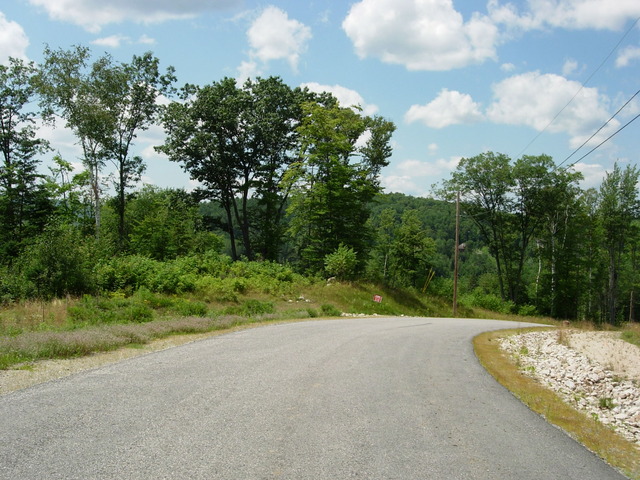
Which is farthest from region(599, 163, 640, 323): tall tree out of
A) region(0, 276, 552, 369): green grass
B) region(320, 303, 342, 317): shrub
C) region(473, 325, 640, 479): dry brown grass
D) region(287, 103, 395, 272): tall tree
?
region(473, 325, 640, 479): dry brown grass

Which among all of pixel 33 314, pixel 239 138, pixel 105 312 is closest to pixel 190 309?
pixel 105 312

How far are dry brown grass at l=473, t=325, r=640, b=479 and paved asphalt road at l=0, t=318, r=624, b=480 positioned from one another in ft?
1.06

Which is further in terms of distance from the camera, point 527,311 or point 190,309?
point 527,311

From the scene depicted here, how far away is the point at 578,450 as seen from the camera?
19.4ft

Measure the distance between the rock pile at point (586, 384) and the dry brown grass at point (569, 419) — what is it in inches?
11.5

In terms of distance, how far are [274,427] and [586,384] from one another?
7981mm

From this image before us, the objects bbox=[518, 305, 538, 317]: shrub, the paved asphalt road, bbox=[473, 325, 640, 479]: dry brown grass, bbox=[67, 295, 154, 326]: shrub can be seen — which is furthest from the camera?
bbox=[518, 305, 538, 317]: shrub

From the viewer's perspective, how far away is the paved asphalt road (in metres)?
4.58

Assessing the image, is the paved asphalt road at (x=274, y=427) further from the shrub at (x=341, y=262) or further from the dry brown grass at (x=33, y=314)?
the shrub at (x=341, y=262)

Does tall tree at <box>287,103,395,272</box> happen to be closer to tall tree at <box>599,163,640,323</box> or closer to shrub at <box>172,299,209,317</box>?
shrub at <box>172,299,209,317</box>

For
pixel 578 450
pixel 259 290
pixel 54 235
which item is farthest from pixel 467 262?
pixel 578 450

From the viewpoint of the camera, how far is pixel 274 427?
5668 mm

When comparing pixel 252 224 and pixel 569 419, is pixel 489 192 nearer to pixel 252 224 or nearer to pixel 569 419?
pixel 252 224

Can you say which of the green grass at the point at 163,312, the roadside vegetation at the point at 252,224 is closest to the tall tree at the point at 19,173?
the roadside vegetation at the point at 252,224
